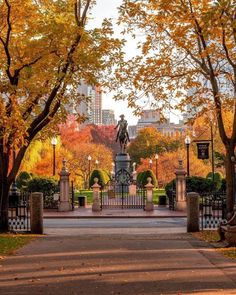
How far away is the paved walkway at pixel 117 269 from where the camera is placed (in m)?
9.00

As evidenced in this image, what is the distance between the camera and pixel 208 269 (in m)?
11.0

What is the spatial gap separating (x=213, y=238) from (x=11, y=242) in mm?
6321

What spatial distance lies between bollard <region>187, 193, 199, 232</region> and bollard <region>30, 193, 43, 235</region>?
5.34m

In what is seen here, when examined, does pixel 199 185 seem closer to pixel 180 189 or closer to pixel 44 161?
pixel 180 189

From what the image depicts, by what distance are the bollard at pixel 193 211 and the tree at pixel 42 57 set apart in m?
5.34

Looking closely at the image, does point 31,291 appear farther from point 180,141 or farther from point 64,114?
point 180,141

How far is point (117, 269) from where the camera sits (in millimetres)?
11023

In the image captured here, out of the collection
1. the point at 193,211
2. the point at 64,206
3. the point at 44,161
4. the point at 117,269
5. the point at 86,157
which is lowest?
the point at 117,269

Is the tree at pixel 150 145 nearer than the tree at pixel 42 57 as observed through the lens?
No

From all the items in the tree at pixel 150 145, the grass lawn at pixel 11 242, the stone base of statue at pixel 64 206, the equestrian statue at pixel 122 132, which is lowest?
the grass lawn at pixel 11 242

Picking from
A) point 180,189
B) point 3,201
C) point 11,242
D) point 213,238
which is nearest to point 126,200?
point 180,189

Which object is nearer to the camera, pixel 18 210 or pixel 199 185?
pixel 18 210

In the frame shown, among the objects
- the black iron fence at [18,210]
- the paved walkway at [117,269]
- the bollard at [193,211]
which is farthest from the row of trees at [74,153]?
the paved walkway at [117,269]

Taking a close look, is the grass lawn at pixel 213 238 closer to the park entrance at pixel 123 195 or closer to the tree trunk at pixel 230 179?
the tree trunk at pixel 230 179
